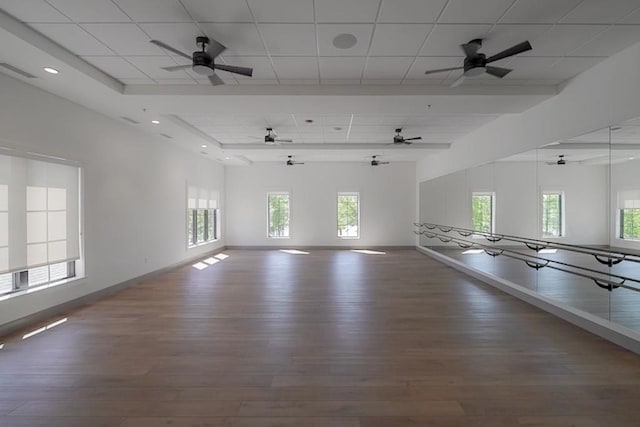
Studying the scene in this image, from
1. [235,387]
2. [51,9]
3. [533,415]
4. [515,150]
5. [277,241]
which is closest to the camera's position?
[533,415]

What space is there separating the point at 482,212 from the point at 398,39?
4.61 m

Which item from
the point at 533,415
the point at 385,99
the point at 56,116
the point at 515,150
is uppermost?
the point at 385,99

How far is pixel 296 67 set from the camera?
12.3 feet

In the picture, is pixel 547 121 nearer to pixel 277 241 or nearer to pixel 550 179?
pixel 550 179

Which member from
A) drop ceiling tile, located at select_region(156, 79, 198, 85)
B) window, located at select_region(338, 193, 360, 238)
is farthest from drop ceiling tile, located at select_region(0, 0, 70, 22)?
window, located at select_region(338, 193, 360, 238)

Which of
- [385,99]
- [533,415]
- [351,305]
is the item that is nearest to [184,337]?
[351,305]

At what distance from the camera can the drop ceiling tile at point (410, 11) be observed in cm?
262

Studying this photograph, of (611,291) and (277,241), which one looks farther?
(277,241)

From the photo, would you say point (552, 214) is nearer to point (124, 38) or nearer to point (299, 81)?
point (299, 81)

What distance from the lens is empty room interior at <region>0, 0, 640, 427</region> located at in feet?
7.98

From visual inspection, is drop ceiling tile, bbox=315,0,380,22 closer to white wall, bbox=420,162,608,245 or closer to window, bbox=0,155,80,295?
white wall, bbox=420,162,608,245

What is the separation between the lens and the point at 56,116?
13.8 ft

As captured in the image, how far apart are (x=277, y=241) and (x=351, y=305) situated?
687 cm

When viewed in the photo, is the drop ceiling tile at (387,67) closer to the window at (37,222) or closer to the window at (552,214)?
the window at (552,214)
